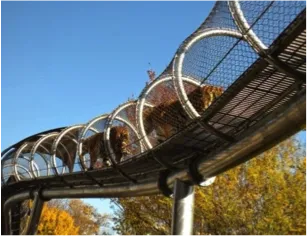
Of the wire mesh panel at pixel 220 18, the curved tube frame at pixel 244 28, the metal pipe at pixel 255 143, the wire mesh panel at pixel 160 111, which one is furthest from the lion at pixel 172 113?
the curved tube frame at pixel 244 28

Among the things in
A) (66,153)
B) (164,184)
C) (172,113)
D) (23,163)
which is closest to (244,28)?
(172,113)

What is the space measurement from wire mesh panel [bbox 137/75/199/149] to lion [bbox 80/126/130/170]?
5.28 feet

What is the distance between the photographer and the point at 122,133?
9398mm

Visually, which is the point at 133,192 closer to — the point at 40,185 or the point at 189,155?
the point at 189,155

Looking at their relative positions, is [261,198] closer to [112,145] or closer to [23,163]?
[112,145]

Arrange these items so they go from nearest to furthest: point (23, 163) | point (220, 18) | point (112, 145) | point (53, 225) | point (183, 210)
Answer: point (220, 18), point (183, 210), point (112, 145), point (23, 163), point (53, 225)

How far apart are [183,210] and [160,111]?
1.81 m

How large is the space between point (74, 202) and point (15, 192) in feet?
146

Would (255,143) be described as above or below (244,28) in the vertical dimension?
below

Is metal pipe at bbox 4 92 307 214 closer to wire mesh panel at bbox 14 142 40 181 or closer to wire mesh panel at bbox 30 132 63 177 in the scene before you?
wire mesh panel at bbox 30 132 63 177

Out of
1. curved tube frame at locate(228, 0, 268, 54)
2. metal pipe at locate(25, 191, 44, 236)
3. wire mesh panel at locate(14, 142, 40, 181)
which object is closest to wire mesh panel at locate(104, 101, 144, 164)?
curved tube frame at locate(228, 0, 268, 54)

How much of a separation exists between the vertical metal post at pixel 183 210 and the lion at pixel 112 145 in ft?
6.81

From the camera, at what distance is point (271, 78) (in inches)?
183

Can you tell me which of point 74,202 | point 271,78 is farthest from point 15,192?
point 74,202
